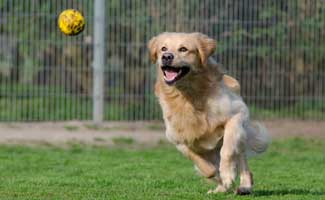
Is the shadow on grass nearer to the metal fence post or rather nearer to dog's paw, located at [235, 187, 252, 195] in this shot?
dog's paw, located at [235, 187, 252, 195]

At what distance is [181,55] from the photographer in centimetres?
940

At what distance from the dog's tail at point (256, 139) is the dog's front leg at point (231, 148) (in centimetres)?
46

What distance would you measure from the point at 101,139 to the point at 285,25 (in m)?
3.89

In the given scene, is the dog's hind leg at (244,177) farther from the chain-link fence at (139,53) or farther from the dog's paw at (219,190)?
the chain-link fence at (139,53)

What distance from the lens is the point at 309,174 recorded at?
12.0m

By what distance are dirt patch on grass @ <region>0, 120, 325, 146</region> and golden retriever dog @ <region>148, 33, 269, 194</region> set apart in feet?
23.1

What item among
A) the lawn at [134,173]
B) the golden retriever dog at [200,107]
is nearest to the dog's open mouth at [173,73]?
the golden retriever dog at [200,107]

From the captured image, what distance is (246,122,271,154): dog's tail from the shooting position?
980 cm

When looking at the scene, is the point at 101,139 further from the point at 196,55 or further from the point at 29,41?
the point at 196,55

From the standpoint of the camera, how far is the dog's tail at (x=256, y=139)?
980 centimetres

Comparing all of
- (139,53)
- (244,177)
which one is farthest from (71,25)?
(139,53)

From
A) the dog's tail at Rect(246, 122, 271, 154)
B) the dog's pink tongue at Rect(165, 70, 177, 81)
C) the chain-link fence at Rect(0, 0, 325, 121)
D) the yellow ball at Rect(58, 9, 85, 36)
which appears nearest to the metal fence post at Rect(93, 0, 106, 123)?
the chain-link fence at Rect(0, 0, 325, 121)

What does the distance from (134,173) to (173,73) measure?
2959 millimetres

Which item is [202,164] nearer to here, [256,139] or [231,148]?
[231,148]
